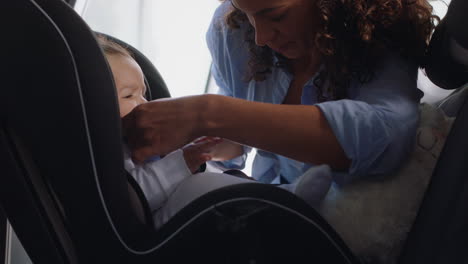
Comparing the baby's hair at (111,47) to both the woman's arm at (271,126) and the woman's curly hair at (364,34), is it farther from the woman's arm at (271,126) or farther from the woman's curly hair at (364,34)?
the woman's curly hair at (364,34)

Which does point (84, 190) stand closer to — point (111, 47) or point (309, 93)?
point (111, 47)

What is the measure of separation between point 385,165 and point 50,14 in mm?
591

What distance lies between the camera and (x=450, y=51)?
0.69 metres

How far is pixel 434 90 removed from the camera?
1.21m

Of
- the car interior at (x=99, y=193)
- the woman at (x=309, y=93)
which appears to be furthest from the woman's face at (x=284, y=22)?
the car interior at (x=99, y=193)

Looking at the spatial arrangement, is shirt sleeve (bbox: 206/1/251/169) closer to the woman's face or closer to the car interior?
the woman's face

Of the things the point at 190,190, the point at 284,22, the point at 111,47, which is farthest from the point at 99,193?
the point at 284,22

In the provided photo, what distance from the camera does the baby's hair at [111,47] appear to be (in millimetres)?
859

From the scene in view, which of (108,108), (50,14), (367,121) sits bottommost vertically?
(367,121)

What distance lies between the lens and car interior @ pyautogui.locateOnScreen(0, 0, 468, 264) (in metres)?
0.49

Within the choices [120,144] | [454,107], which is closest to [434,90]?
[454,107]

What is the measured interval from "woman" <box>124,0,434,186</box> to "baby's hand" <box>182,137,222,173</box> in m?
0.07

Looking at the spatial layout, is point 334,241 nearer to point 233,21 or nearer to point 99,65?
point 99,65

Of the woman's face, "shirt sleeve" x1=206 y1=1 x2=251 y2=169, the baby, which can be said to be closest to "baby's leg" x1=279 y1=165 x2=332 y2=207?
the baby
